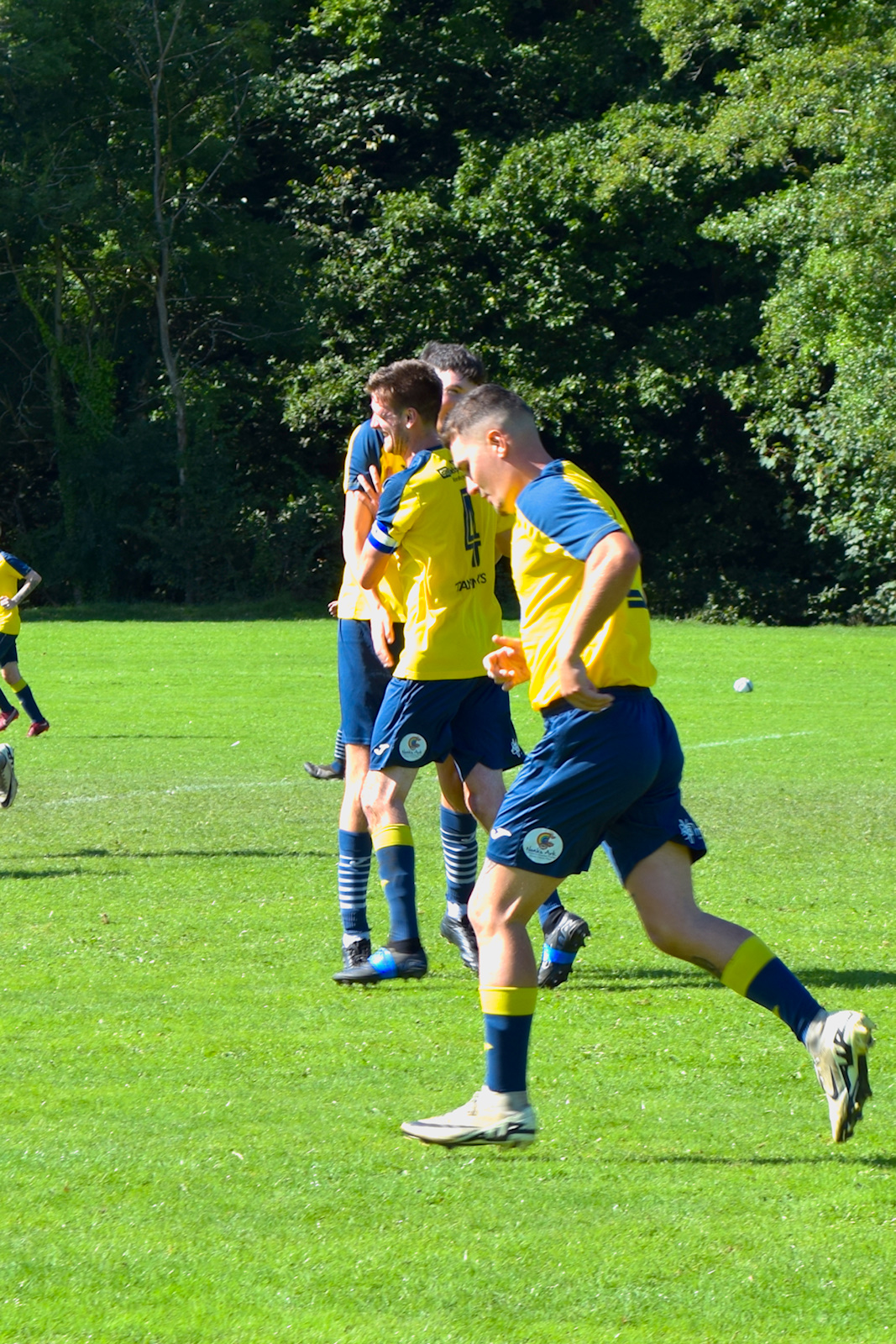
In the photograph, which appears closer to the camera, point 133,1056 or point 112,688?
point 133,1056

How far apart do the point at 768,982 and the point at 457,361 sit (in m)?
3.01

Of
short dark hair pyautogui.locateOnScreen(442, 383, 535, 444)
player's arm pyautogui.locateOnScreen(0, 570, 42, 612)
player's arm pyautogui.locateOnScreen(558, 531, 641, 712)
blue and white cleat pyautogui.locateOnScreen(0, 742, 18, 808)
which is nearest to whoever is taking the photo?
player's arm pyautogui.locateOnScreen(558, 531, 641, 712)

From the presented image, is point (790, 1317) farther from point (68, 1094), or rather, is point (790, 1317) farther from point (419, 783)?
point (419, 783)

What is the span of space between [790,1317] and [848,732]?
1306 cm

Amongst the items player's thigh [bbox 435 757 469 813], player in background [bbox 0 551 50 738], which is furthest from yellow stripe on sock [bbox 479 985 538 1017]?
player in background [bbox 0 551 50 738]

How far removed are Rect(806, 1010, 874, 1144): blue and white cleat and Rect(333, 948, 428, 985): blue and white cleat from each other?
2.43 meters

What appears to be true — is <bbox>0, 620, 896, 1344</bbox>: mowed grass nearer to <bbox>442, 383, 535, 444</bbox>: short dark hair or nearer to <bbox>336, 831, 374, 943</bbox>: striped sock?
<bbox>336, 831, 374, 943</bbox>: striped sock

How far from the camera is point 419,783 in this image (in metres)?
13.2

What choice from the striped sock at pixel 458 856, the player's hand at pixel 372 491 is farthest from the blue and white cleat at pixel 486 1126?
the player's hand at pixel 372 491

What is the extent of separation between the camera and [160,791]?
12312 millimetres

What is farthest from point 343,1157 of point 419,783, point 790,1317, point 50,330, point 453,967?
point 50,330

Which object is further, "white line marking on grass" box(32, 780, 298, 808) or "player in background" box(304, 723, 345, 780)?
"white line marking on grass" box(32, 780, 298, 808)

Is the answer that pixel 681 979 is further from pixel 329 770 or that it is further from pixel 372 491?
pixel 329 770

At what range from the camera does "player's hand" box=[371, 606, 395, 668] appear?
6586mm
